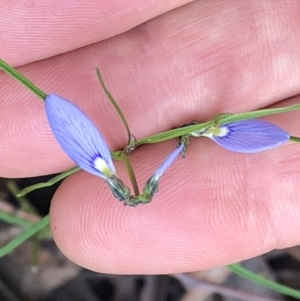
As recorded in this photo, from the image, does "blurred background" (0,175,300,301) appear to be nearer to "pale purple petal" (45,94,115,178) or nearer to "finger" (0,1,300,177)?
"finger" (0,1,300,177)

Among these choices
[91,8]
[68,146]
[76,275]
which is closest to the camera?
[68,146]

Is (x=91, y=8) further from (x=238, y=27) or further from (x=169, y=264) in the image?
(x=169, y=264)

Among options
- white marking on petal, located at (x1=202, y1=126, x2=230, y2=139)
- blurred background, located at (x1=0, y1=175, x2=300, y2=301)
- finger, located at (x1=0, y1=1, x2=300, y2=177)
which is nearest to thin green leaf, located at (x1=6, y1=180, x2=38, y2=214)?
blurred background, located at (x1=0, y1=175, x2=300, y2=301)

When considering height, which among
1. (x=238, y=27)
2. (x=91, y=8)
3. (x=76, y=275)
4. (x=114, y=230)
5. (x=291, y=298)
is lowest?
(x=291, y=298)

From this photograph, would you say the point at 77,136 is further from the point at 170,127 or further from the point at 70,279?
the point at 70,279

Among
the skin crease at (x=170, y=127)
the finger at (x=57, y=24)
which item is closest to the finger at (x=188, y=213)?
the skin crease at (x=170, y=127)

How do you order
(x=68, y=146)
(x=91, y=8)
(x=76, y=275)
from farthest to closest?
(x=76, y=275)
(x=91, y=8)
(x=68, y=146)

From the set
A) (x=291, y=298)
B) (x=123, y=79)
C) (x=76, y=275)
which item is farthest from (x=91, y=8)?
(x=291, y=298)
